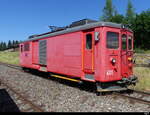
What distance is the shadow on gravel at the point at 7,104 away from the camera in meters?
6.02

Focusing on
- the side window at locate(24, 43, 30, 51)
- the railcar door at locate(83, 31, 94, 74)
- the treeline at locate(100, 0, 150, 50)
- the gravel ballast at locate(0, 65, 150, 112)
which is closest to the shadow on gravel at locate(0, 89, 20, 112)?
the gravel ballast at locate(0, 65, 150, 112)

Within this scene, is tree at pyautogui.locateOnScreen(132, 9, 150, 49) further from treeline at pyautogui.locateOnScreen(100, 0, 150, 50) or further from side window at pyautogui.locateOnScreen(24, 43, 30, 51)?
side window at pyautogui.locateOnScreen(24, 43, 30, 51)

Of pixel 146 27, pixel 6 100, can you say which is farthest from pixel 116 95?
pixel 146 27

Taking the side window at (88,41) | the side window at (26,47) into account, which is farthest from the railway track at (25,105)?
the side window at (26,47)

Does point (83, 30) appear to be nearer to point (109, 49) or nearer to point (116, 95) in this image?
point (109, 49)

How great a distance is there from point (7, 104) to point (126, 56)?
550cm

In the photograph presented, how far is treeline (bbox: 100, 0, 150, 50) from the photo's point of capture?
5309cm

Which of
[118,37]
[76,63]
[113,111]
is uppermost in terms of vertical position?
[118,37]

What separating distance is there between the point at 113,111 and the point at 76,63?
3601 millimetres

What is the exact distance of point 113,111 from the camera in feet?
19.0

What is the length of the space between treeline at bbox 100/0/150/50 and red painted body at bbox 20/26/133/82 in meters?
43.5

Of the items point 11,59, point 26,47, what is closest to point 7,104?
point 26,47

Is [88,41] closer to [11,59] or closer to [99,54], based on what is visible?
[99,54]

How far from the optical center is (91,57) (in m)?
8.11
